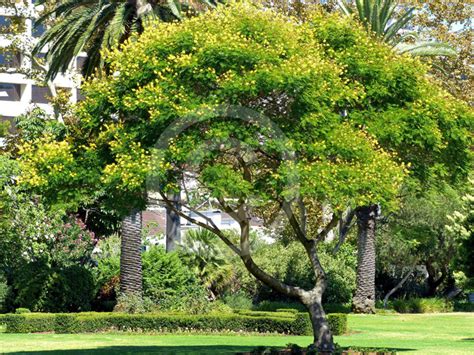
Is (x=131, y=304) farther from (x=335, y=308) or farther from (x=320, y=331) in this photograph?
(x=335, y=308)

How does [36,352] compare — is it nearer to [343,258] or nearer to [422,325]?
[422,325]

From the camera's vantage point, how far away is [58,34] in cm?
4253

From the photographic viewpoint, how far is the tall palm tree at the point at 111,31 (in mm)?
40250

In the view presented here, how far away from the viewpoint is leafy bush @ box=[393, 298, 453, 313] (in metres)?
60.2

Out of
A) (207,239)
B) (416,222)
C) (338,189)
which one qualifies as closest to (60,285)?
(207,239)

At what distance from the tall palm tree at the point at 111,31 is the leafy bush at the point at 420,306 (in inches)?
A: 884

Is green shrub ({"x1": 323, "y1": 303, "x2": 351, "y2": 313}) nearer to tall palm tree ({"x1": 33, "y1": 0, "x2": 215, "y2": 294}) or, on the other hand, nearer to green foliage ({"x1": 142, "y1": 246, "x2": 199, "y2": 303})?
green foliage ({"x1": 142, "y1": 246, "x2": 199, "y2": 303})

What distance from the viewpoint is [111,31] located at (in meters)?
39.7

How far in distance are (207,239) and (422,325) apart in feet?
39.8

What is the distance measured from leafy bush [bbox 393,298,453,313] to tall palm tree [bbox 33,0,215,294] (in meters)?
22.5

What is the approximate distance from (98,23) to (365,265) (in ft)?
72.5

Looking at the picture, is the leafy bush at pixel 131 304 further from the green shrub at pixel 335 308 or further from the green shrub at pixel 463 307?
the green shrub at pixel 463 307

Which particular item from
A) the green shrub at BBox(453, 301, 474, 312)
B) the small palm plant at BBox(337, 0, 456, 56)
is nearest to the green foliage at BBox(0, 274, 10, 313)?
the small palm plant at BBox(337, 0, 456, 56)

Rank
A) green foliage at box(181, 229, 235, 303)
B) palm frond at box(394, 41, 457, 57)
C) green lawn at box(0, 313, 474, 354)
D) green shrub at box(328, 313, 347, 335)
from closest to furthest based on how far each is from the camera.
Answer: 1. green lawn at box(0, 313, 474, 354)
2. green shrub at box(328, 313, 347, 335)
3. green foliage at box(181, 229, 235, 303)
4. palm frond at box(394, 41, 457, 57)
